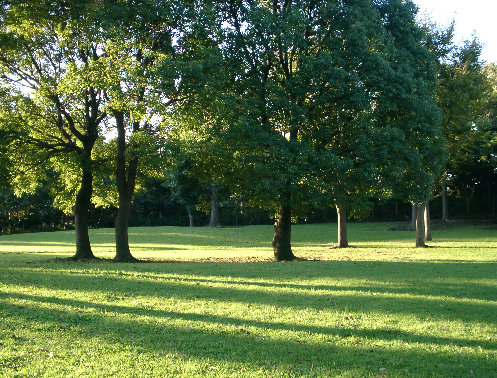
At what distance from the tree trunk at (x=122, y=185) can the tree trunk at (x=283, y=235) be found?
6.64 metres

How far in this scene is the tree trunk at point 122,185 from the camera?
2025 cm

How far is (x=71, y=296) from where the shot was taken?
32.4 ft

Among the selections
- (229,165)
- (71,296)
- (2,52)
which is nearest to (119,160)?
(229,165)

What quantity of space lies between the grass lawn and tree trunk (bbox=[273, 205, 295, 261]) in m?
7.46

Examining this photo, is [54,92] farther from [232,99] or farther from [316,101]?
[316,101]

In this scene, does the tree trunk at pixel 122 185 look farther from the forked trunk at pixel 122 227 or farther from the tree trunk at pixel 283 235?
the tree trunk at pixel 283 235

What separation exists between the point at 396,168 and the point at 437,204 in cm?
3784

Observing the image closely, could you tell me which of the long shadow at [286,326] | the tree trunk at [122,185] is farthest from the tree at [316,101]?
the long shadow at [286,326]

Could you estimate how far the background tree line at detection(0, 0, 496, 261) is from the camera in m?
17.5

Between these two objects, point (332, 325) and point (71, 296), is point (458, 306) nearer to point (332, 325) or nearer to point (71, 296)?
point (332, 325)

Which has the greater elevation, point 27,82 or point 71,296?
point 27,82

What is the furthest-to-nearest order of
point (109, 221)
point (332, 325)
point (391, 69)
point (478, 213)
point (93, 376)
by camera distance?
point (109, 221) → point (478, 213) → point (391, 69) → point (332, 325) → point (93, 376)

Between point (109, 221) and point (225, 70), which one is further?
point (109, 221)

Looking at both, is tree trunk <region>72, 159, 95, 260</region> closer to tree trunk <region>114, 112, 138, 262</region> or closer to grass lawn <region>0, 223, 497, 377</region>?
tree trunk <region>114, 112, 138, 262</region>
